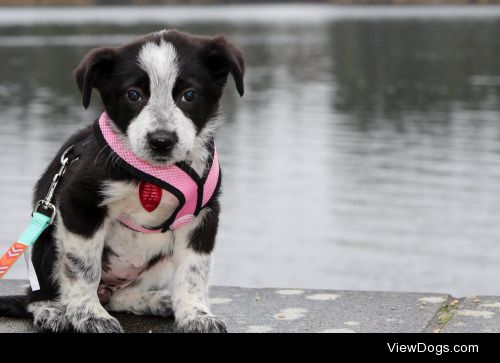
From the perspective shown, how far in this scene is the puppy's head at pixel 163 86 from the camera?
4.89 m

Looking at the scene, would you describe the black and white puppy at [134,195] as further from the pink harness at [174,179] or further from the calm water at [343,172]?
the calm water at [343,172]

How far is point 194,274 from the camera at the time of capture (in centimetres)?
539

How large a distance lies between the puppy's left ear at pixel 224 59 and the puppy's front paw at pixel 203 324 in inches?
45.6

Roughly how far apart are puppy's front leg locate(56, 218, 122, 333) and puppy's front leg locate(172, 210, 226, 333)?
355 mm

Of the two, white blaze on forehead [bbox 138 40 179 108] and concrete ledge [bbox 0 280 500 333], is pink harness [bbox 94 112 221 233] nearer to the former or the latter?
white blaze on forehead [bbox 138 40 179 108]

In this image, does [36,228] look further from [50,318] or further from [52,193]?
[50,318]

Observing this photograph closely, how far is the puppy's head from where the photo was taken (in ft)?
16.0

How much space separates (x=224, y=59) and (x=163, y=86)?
416 mm

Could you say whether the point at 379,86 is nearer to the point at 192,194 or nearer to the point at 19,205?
the point at 19,205

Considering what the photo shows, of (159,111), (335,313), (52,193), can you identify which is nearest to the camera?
(159,111)

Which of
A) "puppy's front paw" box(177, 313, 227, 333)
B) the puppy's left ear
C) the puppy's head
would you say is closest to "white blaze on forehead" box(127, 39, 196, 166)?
the puppy's head
